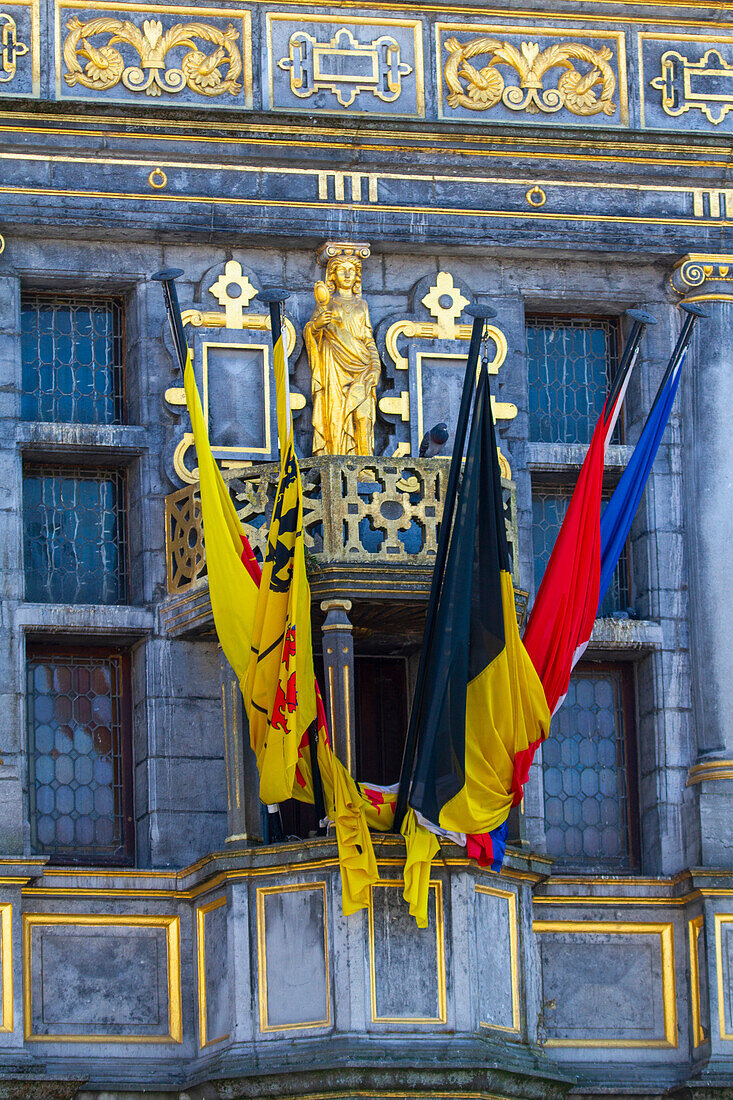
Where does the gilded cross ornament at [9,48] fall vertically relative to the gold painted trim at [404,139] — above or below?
above

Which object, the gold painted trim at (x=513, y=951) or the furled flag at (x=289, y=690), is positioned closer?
the furled flag at (x=289, y=690)

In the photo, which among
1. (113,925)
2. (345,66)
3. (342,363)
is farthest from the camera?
(345,66)

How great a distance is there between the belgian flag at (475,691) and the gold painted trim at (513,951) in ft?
1.48

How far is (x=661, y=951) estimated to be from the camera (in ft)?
78.1

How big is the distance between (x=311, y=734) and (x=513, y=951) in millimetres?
2037

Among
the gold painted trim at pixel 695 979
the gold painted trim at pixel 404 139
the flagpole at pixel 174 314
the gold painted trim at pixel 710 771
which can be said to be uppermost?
the gold painted trim at pixel 404 139

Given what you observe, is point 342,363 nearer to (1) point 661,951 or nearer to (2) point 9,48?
(2) point 9,48

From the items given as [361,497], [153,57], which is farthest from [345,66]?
[361,497]

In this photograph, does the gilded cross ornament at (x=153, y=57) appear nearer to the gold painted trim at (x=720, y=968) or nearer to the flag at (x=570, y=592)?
the flag at (x=570, y=592)

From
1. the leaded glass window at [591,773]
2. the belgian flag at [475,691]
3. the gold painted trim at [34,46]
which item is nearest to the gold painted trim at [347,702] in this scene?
the belgian flag at [475,691]

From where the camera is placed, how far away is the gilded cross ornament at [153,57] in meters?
24.1

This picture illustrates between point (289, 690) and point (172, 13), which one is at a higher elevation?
point (172, 13)

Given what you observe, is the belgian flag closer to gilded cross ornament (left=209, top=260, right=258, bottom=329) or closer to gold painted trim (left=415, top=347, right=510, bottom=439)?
gold painted trim (left=415, top=347, right=510, bottom=439)

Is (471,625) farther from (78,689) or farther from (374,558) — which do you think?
(78,689)
